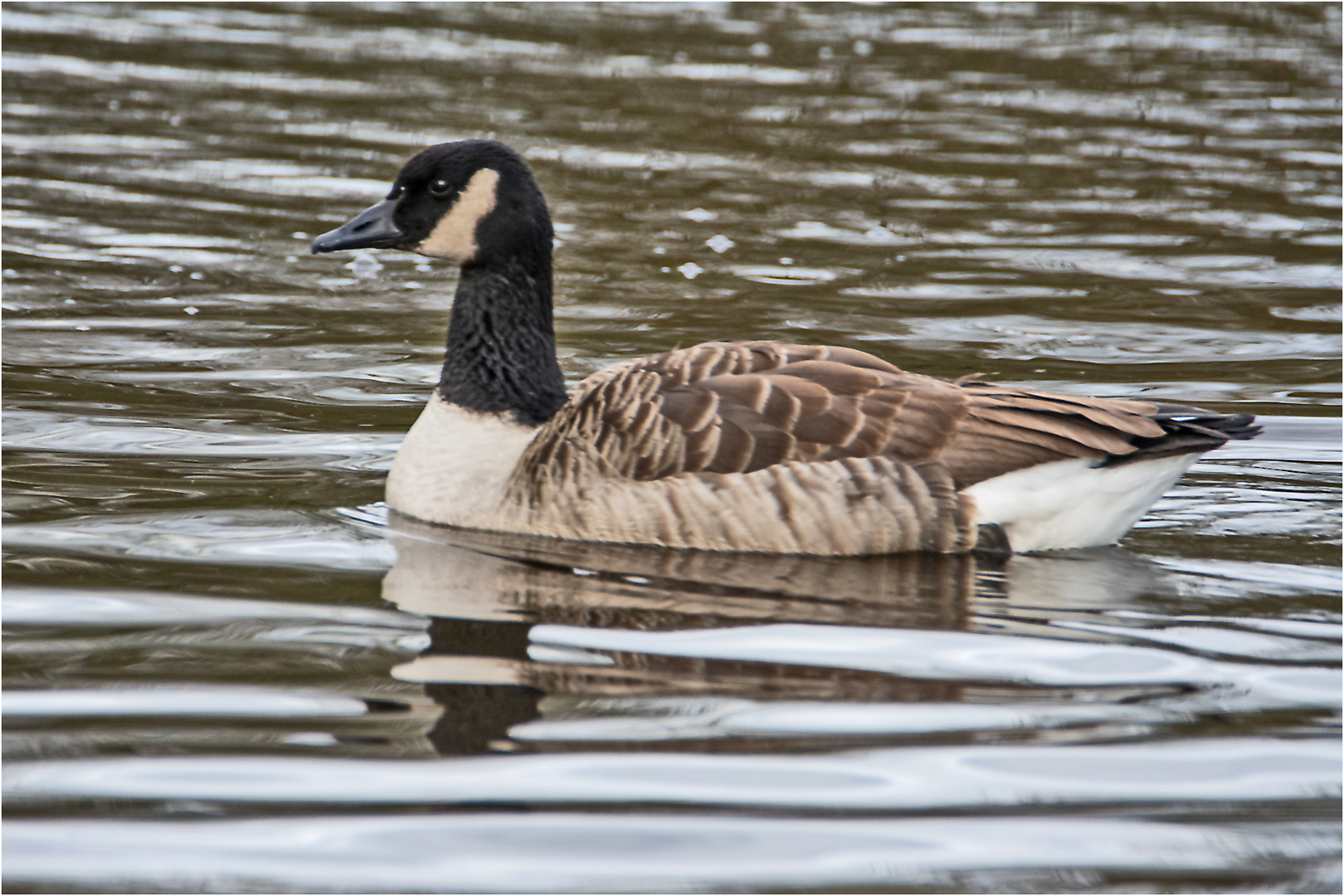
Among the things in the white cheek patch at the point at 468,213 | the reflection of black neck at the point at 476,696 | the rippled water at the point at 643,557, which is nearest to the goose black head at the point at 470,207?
the white cheek patch at the point at 468,213

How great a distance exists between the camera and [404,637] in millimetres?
6070

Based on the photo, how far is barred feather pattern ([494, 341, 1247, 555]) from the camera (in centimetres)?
719

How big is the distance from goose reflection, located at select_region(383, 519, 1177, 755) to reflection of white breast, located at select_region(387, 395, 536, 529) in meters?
0.11

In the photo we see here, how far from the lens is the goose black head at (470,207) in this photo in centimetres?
815

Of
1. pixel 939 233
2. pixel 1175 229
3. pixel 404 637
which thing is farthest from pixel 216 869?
pixel 1175 229

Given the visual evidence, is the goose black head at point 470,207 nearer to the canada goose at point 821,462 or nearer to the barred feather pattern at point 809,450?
the canada goose at point 821,462

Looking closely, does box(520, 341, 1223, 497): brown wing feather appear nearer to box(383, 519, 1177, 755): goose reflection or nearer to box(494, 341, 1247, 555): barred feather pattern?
box(494, 341, 1247, 555): barred feather pattern

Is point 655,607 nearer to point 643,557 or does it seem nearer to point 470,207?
point 643,557

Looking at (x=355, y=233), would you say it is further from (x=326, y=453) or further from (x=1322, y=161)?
(x=1322, y=161)

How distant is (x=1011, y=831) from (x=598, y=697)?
148 cm

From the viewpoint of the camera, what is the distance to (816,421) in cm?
720

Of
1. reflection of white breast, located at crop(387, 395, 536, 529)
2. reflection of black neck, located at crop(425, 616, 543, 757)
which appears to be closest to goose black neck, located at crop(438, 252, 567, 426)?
reflection of white breast, located at crop(387, 395, 536, 529)

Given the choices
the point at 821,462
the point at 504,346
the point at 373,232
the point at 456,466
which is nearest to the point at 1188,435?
the point at 821,462

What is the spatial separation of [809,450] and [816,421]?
0.42 feet
